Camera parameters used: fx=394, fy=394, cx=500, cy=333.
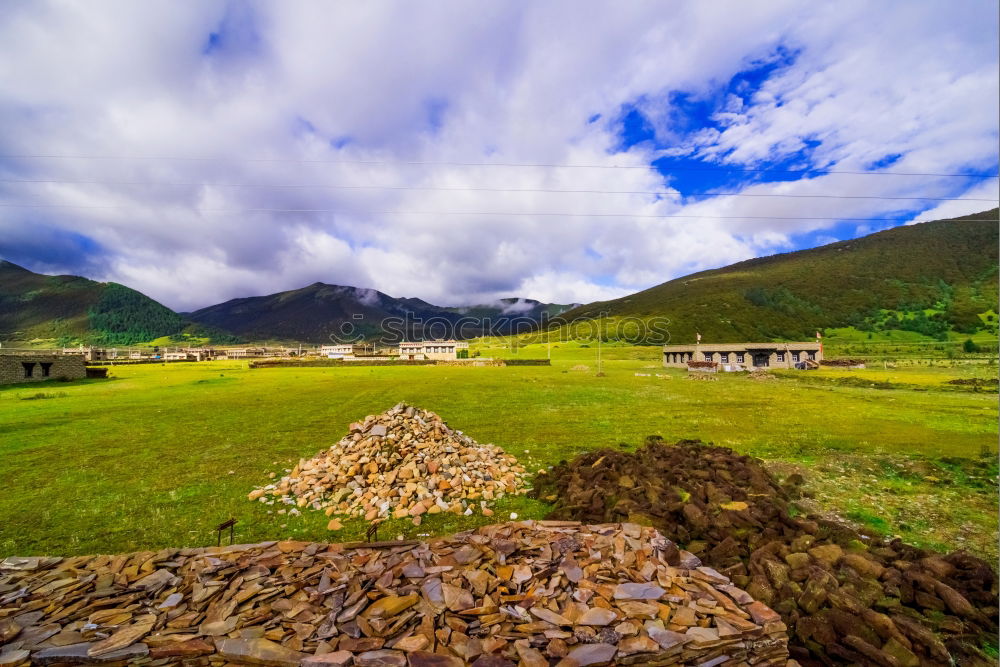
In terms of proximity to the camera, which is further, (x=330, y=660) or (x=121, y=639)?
(x=121, y=639)

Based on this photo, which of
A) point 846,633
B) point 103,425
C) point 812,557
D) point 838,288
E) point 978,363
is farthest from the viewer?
point 838,288

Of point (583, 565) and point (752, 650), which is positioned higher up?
point (583, 565)

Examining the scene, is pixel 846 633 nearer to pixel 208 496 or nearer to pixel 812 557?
pixel 812 557

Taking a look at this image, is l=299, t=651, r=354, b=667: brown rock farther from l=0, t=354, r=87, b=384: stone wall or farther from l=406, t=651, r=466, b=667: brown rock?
l=0, t=354, r=87, b=384: stone wall

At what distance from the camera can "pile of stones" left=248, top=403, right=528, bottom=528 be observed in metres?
11.3

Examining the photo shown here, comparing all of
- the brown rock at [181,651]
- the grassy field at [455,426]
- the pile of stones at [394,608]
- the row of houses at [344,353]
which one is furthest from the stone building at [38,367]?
the brown rock at [181,651]

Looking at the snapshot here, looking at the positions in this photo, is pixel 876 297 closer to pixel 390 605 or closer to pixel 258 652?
pixel 390 605

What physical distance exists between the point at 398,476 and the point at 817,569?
33.8 feet

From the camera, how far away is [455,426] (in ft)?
74.0

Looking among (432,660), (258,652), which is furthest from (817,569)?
(258,652)

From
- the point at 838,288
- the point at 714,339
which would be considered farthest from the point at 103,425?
the point at 838,288

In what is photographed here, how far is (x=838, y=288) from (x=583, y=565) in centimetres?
22452

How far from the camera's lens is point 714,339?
142 metres

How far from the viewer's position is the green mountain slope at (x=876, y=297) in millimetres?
140500
